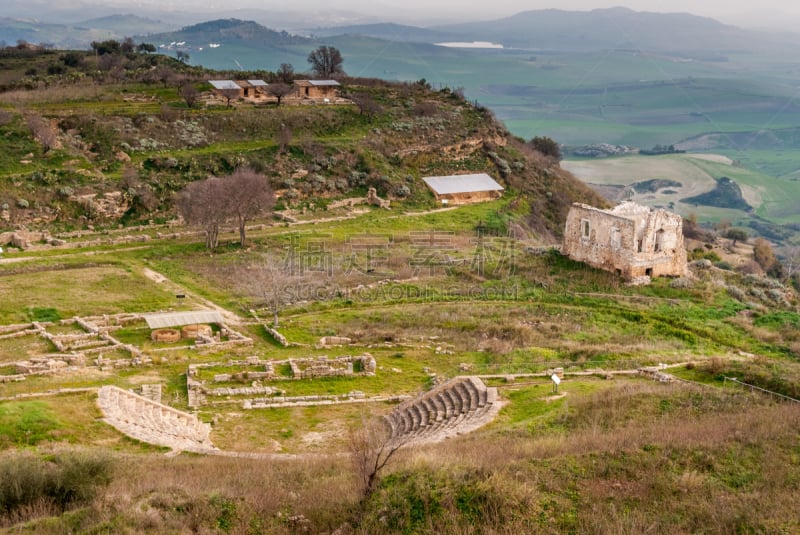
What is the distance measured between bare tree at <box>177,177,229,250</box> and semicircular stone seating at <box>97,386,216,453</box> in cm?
2080

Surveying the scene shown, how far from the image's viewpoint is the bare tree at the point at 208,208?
42.4 m

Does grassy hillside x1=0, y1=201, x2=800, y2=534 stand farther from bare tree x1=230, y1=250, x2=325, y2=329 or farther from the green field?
the green field

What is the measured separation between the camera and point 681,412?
20.3 m

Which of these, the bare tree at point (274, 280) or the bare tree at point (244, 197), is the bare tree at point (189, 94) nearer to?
the bare tree at point (244, 197)

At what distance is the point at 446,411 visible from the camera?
2308cm

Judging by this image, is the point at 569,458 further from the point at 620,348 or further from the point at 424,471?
the point at 620,348

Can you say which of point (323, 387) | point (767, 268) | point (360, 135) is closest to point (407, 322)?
point (323, 387)

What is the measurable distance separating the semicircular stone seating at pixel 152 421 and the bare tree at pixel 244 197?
21920 mm

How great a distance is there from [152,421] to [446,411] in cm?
900

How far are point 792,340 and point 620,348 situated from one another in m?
7.98

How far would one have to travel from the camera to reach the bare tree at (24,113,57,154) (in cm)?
5003

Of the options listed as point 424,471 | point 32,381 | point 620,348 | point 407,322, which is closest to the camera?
point 424,471

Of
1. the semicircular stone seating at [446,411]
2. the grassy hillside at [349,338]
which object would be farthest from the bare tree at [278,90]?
the semicircular stone seating at [446,411]

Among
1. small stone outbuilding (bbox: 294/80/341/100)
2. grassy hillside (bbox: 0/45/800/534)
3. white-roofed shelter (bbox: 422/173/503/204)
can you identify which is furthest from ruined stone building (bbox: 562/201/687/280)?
small stone outbuilding (bbox: 294/80/341/100)
